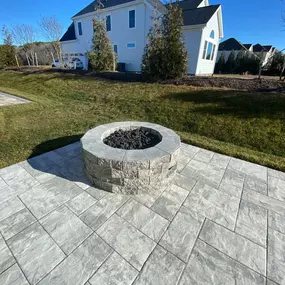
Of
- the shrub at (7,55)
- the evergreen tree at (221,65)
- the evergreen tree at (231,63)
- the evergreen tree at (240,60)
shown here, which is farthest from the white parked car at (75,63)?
the evergreen tree at (240,60)

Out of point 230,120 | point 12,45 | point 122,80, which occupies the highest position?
point 12,45

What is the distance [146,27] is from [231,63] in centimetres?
1305

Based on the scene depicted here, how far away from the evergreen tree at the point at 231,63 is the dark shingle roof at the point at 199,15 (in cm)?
967

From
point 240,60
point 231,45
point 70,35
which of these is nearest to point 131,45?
point 70,35

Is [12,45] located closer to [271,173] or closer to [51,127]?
[51,127]

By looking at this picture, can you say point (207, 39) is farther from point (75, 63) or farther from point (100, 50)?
point (75, 63)

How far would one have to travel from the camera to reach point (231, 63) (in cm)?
2036

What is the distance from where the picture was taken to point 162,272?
1450mm

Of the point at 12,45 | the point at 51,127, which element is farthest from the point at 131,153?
the point at 12,45

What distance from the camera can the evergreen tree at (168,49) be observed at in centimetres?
725

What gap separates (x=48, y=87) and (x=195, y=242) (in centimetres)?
1031

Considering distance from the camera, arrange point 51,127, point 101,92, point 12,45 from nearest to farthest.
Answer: point 51,127, point 101,92, point 12,45

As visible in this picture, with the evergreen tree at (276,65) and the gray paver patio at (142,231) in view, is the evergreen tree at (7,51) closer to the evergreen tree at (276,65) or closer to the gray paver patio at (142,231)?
the gray paver patio at (142,231)

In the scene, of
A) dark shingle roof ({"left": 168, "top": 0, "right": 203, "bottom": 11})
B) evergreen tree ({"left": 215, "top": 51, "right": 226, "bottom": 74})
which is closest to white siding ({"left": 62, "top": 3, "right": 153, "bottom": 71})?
dark shingle roof ({"left": 168, "top": 0, "right": 203, "bottom": 11})
